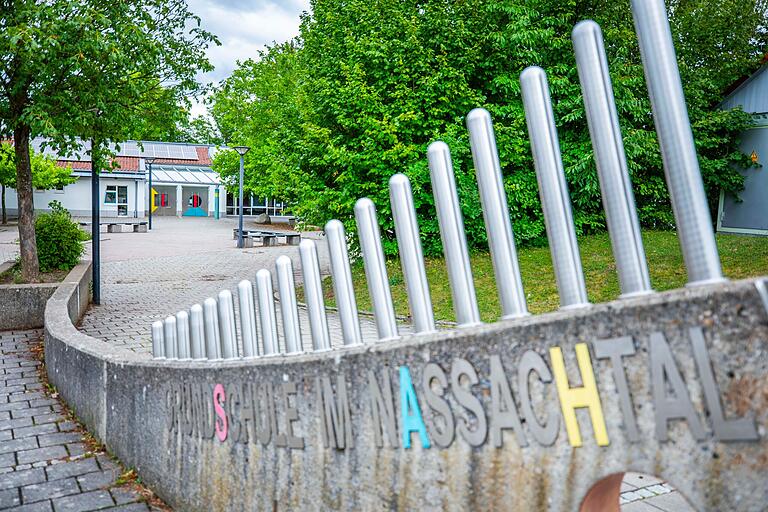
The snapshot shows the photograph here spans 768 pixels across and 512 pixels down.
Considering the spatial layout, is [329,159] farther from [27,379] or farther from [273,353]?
[273,353]

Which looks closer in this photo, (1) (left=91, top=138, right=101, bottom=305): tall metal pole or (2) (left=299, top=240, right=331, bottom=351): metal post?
(2) (left=299, top=240, right=331, bottom=351): metal post

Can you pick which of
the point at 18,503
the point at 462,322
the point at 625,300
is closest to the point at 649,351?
the point at 625,300

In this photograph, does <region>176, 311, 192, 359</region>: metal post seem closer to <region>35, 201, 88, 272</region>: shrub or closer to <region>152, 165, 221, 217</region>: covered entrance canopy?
<region>35, 201, 88, 272</region>: shrub

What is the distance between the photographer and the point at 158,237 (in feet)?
111

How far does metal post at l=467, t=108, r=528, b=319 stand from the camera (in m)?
2.04

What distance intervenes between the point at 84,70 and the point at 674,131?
11336mm

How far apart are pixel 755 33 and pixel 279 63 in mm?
21579

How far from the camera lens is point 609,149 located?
1.83 m

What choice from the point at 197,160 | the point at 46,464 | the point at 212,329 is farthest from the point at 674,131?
the point at 197,160

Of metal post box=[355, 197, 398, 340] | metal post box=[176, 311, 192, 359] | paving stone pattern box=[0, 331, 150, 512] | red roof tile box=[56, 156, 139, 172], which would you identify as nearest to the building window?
red roof tile box=[56, 156, 139, 172]

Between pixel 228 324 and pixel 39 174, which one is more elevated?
pixel 39 174

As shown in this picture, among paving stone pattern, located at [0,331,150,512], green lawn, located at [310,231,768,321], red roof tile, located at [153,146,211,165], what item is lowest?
paving stone pattern, located at [0,331,150,512]

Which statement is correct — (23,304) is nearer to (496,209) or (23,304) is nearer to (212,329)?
(212,329)

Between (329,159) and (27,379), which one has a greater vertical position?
(329,159)
